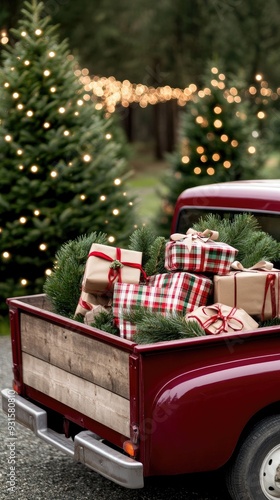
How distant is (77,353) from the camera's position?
400cm

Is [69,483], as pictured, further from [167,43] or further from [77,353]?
[167,43]

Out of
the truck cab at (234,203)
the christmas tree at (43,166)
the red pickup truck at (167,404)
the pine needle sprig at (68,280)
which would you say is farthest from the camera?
the christmas tree at (43,166)

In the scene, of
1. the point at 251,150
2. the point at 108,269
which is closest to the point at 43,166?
the point at 251,150

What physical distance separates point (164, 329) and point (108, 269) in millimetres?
535

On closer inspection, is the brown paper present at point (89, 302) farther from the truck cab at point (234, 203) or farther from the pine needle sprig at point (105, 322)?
the truck cab at point (234, 203)

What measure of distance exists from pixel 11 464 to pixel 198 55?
27069 millimetres

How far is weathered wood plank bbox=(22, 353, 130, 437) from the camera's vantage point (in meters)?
3.70

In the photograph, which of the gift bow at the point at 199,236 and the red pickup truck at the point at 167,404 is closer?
the red pickup truck at the point at 167,404

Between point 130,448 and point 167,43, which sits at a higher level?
point 167,43

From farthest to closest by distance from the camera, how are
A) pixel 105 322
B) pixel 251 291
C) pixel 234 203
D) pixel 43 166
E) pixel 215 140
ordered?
pixel 215 140 < pixel 43 166 < pixel 234 203 < pixel 105 322 < pixel 251 291

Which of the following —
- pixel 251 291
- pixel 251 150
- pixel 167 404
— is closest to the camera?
pixel 167 404

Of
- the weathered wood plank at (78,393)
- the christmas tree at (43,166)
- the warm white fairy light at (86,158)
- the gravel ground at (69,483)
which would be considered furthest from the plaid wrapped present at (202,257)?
the warm white fairy light at (86,158)

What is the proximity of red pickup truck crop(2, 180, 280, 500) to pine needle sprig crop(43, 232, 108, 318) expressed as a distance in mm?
195

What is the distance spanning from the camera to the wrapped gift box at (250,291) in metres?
3.96
